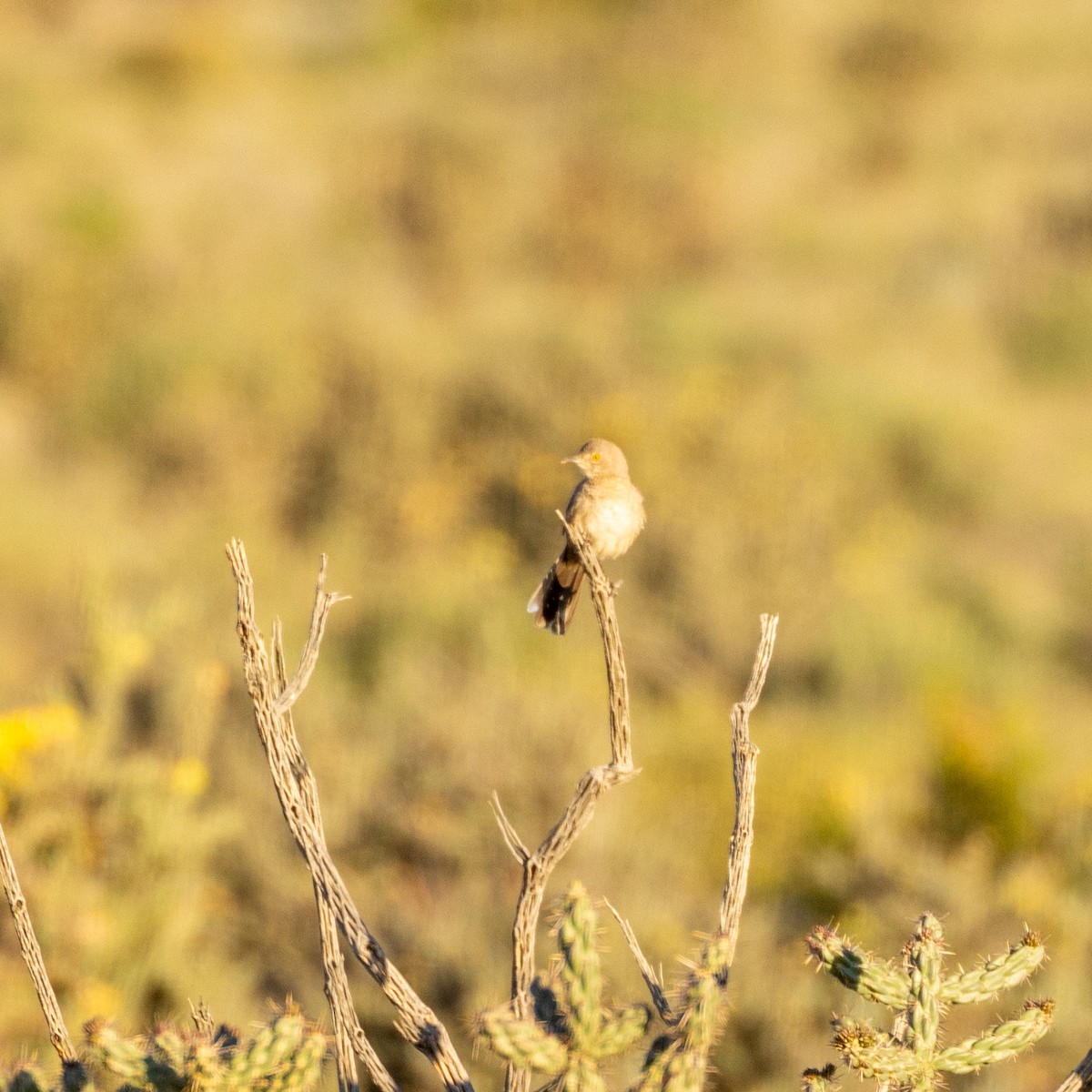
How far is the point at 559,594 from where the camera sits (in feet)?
13.1

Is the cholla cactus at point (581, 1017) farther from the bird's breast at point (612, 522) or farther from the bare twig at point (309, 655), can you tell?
the bird's breast at point (612, 522)

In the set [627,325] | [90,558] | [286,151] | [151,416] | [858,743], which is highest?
[286,151]

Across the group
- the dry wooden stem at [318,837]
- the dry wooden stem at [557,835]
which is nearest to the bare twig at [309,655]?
the dry wooden stem at [318,837]

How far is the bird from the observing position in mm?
3994

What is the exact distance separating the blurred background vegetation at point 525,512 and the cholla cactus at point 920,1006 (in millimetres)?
975

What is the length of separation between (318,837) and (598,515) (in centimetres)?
176

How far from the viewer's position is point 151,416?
1541cm

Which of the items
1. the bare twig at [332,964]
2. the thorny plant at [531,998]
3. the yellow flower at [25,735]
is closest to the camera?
the thorny plant at [531,998]

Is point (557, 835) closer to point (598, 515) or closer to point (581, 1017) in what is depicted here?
point (581, 1017)

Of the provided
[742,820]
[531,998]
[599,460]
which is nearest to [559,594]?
[599,460]

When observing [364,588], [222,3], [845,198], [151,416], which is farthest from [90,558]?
[222,3]

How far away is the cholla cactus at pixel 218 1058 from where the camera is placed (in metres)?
2.33

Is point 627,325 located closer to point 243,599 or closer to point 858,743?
point 858,743

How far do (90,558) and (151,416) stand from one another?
504cm
